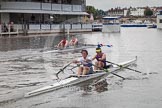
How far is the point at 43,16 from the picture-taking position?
245 ft

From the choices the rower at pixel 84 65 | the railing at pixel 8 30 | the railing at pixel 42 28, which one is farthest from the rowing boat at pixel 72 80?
the railing at pixel 42 28

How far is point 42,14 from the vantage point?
73.8 m

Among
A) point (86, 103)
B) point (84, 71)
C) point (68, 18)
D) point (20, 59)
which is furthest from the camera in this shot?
point (68, 18)

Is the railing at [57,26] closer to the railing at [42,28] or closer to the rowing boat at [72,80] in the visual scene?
the railing at [42,28]

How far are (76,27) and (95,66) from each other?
5732 centimetres

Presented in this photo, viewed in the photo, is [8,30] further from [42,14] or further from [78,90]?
[78,90]

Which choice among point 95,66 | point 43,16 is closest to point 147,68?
point 95,66

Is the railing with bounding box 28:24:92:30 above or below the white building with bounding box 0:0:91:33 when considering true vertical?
below

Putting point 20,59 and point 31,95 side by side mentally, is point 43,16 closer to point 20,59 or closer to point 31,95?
point 20,59

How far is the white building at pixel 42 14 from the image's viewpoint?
6688cm

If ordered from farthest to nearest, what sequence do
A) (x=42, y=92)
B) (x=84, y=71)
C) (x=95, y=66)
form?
1. (x=95, y=66)
2. (x=84, y=71)
3. (x=42, y=92)

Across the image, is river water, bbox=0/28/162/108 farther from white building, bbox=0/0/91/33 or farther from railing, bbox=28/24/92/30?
railing, bbox=28/24/92/30

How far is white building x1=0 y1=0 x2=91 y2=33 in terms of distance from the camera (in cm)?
6688

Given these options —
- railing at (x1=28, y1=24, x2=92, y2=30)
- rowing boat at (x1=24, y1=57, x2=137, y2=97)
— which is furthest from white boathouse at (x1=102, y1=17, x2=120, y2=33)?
rowing boat at (x1=24, y1=57, x2=137, y2=97)
